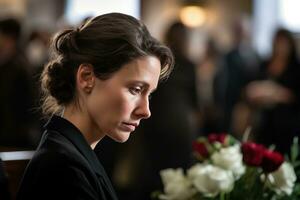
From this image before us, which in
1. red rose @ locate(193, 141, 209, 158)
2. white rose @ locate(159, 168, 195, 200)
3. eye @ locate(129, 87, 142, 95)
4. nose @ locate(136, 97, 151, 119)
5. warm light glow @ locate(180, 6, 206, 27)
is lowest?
warm light glow @ locate(180, 6, 206, 27)

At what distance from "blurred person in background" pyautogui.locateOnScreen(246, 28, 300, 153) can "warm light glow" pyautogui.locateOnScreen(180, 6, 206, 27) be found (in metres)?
4.00

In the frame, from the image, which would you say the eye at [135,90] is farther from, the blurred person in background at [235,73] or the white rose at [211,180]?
the blurred person in background at [235,73]

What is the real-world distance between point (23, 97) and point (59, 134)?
2.92m

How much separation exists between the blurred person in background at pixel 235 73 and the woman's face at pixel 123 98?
3.96 metres

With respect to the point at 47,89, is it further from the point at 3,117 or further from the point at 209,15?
the point at 209,15

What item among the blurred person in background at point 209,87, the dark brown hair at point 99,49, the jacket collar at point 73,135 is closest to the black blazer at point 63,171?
the jacket collar at point 73,135

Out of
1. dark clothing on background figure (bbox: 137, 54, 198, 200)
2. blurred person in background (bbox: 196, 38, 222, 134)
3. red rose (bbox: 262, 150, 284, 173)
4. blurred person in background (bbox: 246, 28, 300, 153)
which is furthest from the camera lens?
blurred person in background (bbox: 196, 38, 222, 134)

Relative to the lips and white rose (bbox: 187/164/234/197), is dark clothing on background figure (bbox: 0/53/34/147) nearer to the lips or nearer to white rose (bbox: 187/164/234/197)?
white rose (bbox: 187/164/234/197)

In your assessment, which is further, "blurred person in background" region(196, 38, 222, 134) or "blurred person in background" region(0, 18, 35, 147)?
"blurred person in background" region(196, 38, 222, 134)

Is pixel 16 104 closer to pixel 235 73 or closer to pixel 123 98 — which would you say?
pixel 235 73

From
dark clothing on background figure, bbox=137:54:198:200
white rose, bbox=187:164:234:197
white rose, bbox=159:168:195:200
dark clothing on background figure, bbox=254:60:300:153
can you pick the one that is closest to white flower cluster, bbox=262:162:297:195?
white rose, bbox=187:164:234:197

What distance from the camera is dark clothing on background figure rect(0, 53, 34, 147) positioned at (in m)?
4.47

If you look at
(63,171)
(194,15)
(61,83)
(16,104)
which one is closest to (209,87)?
(194,15)

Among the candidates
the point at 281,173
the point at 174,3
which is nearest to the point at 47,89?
the point at 281,173
